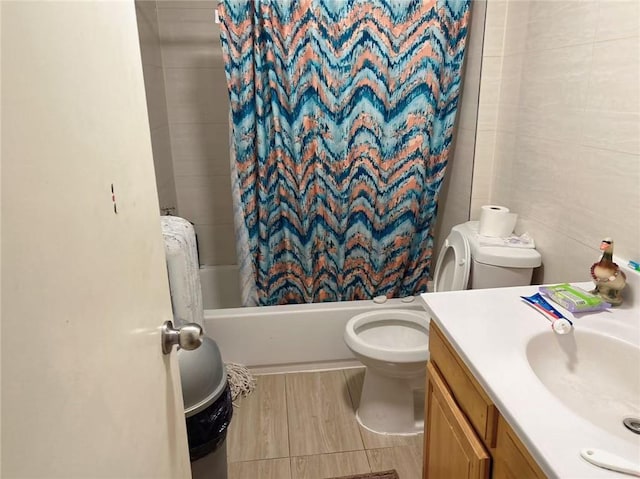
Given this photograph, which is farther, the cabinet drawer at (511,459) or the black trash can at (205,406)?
the black trash can at (205,406)

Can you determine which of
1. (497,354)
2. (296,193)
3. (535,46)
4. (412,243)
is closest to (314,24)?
(296,193)

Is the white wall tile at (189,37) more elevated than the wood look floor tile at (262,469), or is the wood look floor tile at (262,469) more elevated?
the white wall tile at (189,37)

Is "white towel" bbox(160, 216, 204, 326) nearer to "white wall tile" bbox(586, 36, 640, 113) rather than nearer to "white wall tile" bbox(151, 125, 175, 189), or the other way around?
"white wall tile" bbox(151, 125, 175, 189)

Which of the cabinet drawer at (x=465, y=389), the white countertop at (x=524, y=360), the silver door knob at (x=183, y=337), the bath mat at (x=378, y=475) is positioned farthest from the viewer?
the bath mat at (x=378, y=475)

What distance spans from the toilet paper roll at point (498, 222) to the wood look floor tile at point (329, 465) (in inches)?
41.0

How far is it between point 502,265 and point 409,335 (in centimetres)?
57

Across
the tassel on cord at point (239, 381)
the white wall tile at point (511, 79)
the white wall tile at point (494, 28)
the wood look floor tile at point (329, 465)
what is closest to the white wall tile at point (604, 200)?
A: the white wall tile at point (511, 79)

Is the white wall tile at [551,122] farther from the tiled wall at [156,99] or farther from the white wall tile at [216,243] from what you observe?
the white wall tile at [216,243]

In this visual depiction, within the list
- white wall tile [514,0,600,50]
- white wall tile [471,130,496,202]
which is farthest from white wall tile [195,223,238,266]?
white wall tile [514,0,600,50]

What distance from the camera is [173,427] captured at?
95 cm

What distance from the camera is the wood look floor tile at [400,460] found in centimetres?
179

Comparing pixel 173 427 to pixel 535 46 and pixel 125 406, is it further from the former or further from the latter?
pixel 535 46

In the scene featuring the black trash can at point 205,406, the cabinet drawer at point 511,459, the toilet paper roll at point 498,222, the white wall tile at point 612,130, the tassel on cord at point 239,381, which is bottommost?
the tassel on cord at point 239,381

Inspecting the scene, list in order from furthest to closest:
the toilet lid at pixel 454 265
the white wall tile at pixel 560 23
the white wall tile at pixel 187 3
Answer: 1. the white wall tile at pixel 187 3
2. the toilet lid at pixel 454 265
3. the white wall tile at pixel 560 23
